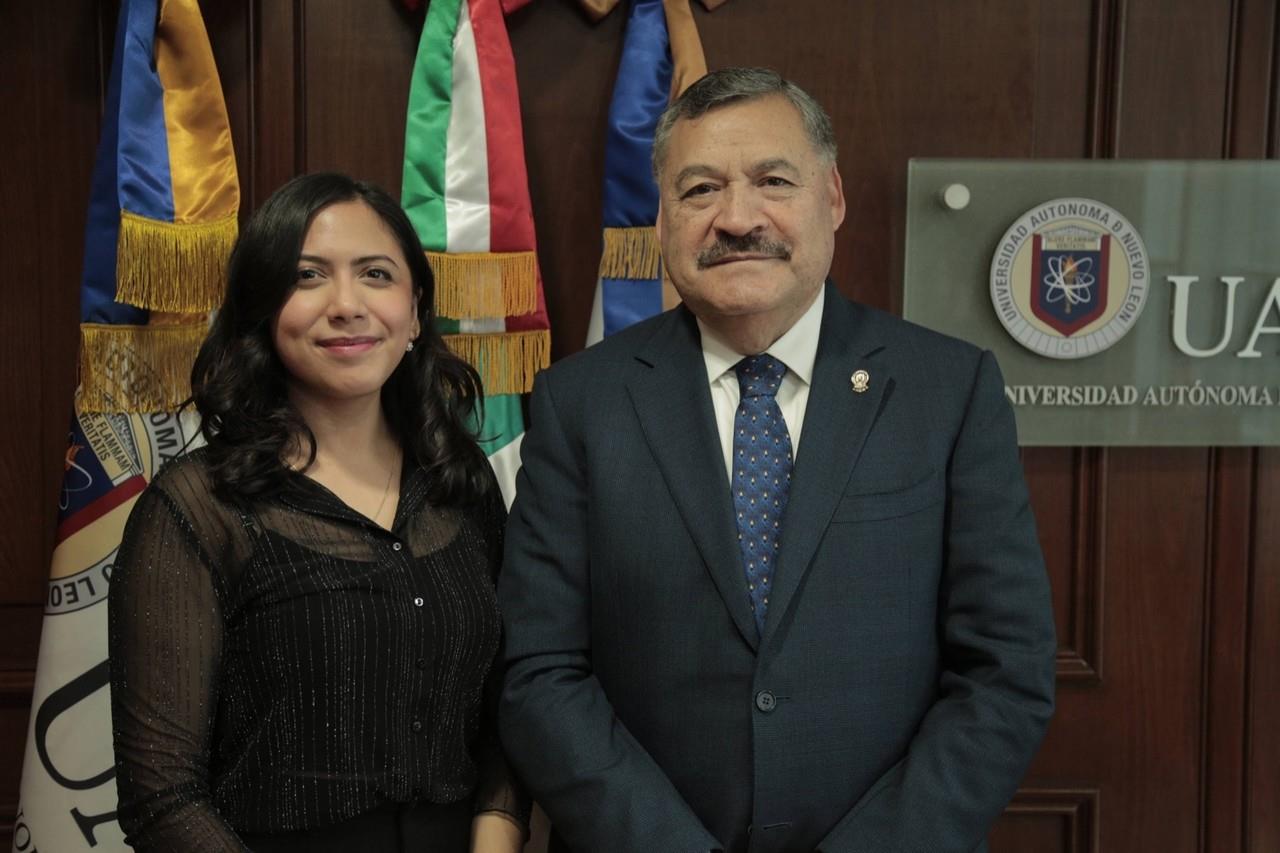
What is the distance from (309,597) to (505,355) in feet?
2.80

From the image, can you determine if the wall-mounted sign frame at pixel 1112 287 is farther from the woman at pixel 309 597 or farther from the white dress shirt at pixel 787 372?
the woman at pixel 309 597

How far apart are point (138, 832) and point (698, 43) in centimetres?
162

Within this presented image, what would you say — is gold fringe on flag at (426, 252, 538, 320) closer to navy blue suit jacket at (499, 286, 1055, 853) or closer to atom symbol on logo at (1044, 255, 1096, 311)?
navy blue suit jacket at (499, 286, 1055, 853)

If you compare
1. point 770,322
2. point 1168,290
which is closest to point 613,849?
point 770,322

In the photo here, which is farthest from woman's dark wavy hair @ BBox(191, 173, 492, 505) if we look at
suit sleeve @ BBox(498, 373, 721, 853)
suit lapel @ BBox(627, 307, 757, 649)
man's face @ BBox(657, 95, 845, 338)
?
man's face @ BBox(657, 95, 845, 338)

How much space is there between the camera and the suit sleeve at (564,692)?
1417 mm

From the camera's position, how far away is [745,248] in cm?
148

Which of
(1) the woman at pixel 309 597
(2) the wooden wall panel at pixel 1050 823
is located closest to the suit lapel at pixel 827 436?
(1) the woman at pixel 309 597

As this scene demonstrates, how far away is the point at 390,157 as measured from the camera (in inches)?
91.7

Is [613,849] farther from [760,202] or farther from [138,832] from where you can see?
[760,202]

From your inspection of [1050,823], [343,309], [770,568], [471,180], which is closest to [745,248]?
[770,568]

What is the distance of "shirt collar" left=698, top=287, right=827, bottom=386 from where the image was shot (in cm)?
155

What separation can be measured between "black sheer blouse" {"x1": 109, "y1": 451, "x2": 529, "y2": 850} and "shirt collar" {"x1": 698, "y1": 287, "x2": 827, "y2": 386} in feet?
1.46

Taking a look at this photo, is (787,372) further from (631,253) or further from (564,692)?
(631,253)
